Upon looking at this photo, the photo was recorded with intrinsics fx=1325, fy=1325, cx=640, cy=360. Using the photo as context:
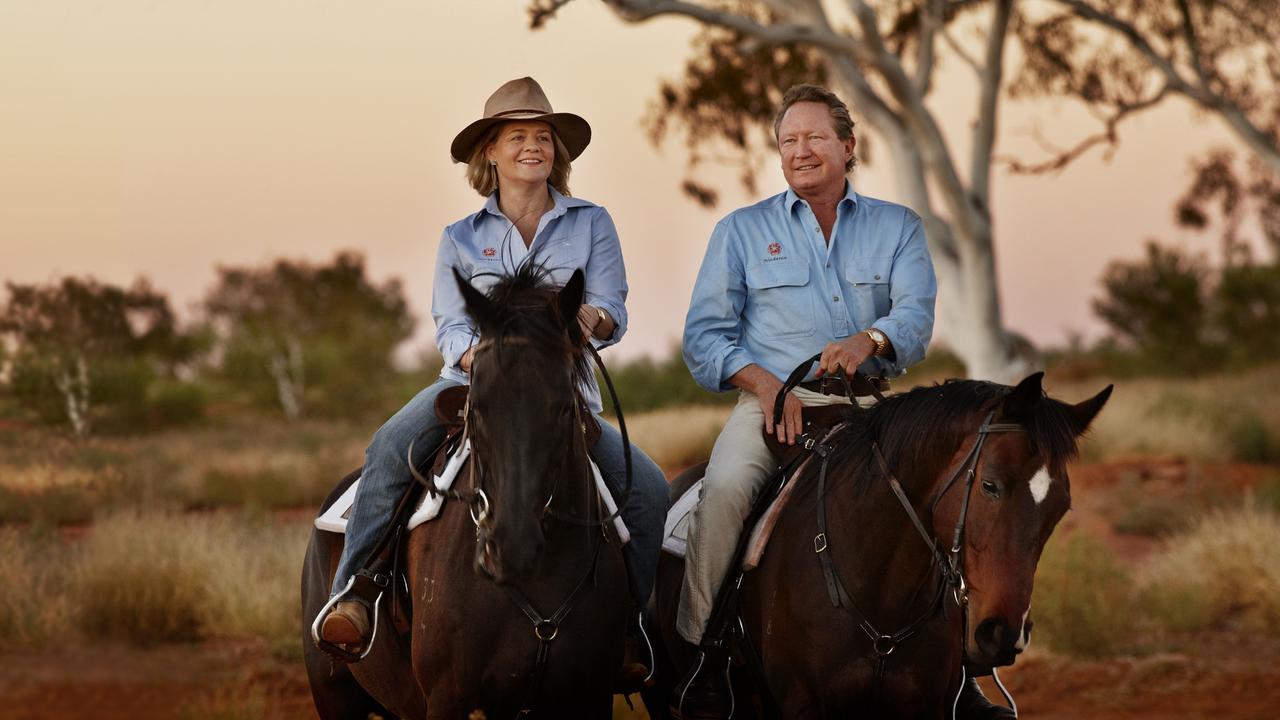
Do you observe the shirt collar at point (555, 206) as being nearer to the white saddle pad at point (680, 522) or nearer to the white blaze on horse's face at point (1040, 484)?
the white saddle pad at point (680, 522)

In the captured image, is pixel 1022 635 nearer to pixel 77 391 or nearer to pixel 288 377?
pixel 77 391

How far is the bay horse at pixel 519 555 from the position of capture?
4.07 m

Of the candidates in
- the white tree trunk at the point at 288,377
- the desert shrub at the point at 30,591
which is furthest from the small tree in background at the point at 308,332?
the desert shrub at the point at 30,591

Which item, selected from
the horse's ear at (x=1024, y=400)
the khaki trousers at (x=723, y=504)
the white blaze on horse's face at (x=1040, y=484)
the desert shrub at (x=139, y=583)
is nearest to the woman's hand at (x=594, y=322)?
the khaki trousers at (x=723, y=504)

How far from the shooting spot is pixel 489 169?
216 inches

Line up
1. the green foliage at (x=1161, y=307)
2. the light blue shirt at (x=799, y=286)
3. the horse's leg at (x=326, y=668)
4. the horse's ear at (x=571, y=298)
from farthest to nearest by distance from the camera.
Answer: the green foliage at (x=1161, y=307)
the horse's leg at (x=326, y=668)
the light blue shirt at (x=799, y=286)
the horse's ear at (x=571, y=298)

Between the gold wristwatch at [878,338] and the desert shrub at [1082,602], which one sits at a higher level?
the gold wristwatch at [878,338]

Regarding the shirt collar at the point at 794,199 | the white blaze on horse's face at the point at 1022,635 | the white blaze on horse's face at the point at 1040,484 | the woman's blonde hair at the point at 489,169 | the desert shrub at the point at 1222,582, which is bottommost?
the desert shrub at the point at 1222,582

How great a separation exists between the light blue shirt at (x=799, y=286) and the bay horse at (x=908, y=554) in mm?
527

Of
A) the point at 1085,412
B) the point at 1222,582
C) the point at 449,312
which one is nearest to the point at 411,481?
the point at 449,312

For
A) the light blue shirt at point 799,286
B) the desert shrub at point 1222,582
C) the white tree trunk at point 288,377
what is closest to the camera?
the light blue shirt at point 799,286

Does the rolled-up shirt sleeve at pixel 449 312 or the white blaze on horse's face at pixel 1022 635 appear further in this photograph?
the rolled-up shirt sleeve at pixel 449 312

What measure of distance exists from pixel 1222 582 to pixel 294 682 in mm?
8742

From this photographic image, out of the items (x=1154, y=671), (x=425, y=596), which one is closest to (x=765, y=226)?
(x=425, y=596)
